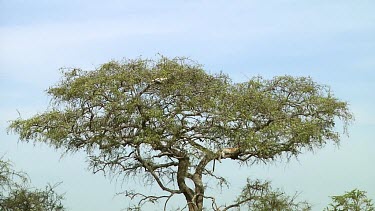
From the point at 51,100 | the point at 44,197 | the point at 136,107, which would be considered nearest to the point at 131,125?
the point at 136,107

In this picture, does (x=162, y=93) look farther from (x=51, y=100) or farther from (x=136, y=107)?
(x=51, y=100)

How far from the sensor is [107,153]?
65.4 feet

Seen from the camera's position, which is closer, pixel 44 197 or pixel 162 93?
pixel 162 93

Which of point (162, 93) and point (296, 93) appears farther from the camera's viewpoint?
point (296, 93)

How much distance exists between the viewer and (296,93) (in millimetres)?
21047

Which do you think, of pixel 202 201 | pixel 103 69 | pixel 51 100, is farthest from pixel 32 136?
pixel 202 201

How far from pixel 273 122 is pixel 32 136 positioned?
5954 mm

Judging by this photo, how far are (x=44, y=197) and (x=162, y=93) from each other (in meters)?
4.67

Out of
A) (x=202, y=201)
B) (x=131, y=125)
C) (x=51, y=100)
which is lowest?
(x=202, y=201)

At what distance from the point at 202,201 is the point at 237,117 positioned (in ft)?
7.29

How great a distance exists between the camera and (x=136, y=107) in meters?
19.2

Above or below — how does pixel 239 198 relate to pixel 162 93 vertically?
below

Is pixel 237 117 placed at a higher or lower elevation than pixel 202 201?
higher

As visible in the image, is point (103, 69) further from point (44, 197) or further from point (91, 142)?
point (44, 197)
